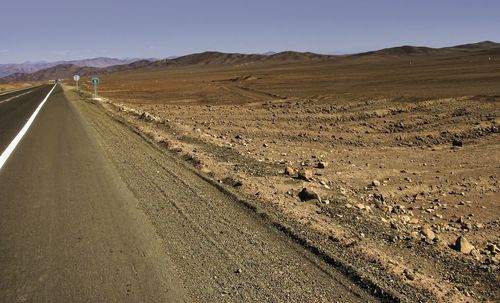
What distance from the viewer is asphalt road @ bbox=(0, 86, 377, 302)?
368cm

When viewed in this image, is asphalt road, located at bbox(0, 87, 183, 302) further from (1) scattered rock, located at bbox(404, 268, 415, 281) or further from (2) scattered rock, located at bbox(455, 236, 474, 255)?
(2) scattered rock, located at bbox(455, 236, 474, 255)

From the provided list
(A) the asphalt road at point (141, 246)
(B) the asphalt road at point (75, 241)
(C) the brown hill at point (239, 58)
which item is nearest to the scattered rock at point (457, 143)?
(A) the asphalt road at point (141, 246)

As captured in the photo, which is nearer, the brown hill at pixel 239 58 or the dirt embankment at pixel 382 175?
the dirt embankment at pixel 382 175

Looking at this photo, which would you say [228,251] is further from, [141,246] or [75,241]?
[75,241]

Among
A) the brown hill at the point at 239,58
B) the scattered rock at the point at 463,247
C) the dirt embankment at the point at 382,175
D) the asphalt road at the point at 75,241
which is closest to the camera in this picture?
the asphalt road at the point at 75,241

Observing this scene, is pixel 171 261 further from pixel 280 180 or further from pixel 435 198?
pixel 435 198

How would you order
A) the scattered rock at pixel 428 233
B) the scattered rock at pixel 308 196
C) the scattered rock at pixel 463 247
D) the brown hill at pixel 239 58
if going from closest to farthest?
the scattered rock at pixel 463 247
the scattered rock at pixel 428 233
the scattered rock at pixel 308 196
the brown hill at pixel 239 58

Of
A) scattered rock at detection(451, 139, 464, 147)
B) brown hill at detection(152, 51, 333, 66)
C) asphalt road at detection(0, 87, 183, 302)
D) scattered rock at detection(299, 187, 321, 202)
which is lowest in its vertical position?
scattered rock at detection(451, 139, 464, 147)

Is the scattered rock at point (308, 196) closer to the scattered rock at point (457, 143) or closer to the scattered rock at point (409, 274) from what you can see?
the scattered rock at point (409, 274)

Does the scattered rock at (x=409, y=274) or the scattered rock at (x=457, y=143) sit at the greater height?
the scattered rock at (x=409, y=274)

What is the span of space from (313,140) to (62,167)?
8.01 meters

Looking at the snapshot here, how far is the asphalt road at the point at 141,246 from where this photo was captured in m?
3.68

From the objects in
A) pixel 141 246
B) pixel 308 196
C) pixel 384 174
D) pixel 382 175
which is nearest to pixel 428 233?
pixel 308 196

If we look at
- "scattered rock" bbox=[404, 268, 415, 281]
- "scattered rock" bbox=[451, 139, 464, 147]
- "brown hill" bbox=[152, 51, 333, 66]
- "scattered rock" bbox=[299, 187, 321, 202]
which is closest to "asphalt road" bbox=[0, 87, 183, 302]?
"scattered rock" bbox=[404, 268, 415, 281]
